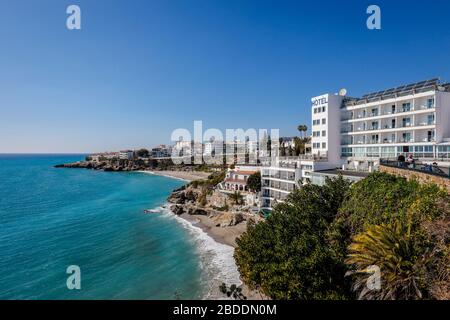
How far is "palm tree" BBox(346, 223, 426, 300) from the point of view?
40.4ft

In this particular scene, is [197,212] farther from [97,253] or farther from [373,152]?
[373,152]

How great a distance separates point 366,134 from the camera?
42.9 meters

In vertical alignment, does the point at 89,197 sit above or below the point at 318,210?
below

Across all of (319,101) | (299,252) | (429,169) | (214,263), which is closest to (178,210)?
(214,263)

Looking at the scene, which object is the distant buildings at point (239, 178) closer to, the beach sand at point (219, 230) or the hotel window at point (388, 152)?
the beach sand at point (219, 230)

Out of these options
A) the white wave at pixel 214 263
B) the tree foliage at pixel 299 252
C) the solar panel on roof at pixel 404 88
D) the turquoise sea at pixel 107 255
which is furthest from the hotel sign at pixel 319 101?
the turquoise sea at pixel 107 255

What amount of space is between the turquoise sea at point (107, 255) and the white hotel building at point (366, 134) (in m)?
16.8

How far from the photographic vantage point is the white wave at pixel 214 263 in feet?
Result: 96.6

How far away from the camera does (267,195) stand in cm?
4959

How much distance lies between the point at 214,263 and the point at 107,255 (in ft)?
52.9

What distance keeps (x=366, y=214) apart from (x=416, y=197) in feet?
10.8
